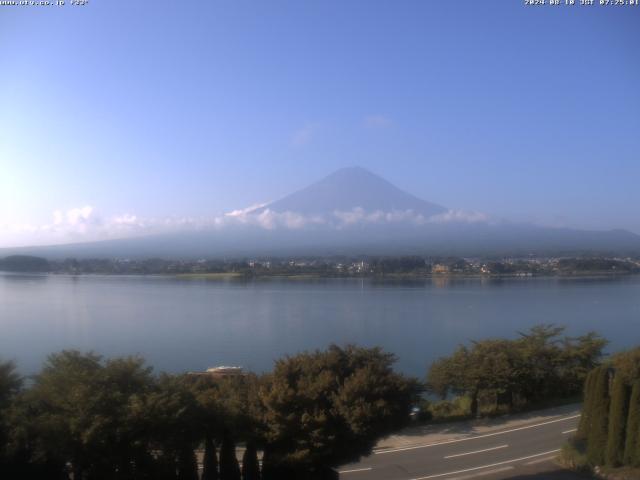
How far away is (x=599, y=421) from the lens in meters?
4.64

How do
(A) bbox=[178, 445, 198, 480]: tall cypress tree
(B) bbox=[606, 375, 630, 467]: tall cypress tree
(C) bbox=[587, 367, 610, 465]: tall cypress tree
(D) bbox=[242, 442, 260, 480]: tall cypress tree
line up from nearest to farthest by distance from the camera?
(A) bbox=[178, 445, 198, 480]: tall cypress tree → (D) bbox=[242, 442, 260, 480]: tall cypress tree → (B) bbox=[606, 375, 630, 467]: tall cypress tree → (C) bbox=[587, 367, 610, 465]: tall cypress tree

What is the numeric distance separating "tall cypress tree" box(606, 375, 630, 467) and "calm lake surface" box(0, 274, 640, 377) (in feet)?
22.9

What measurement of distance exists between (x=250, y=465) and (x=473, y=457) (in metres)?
2.35

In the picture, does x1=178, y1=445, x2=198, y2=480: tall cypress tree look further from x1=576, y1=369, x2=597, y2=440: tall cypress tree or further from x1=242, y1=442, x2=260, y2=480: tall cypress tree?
x1=576, y1=369, x2=597, y2=440: tall cypress tree

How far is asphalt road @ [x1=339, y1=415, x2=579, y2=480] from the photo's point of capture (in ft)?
16.1

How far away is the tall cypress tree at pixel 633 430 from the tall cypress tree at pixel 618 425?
5cm

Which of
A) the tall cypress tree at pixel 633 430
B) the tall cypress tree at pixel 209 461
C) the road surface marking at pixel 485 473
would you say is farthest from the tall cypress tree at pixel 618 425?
the tall cypress tree at pixel 209 461

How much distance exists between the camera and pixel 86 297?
2258 cm

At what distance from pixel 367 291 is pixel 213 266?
12.1 metres

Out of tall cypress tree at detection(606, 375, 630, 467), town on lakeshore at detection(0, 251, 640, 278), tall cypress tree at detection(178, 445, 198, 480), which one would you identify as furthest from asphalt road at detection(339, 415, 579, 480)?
A: town on lakeshore at detection(0, 251, 640, 278)

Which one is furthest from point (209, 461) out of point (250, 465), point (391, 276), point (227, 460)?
point (391, 276)

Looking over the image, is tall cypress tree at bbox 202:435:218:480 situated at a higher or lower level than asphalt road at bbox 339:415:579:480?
higher

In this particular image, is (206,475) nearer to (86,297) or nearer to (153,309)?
(153,309)

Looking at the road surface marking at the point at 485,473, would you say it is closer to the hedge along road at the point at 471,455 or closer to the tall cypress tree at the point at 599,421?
the hedge along road at the point at 471,455
